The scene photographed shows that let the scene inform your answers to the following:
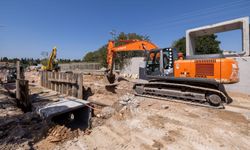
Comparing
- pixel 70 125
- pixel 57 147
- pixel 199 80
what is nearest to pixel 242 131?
pixel 199 80

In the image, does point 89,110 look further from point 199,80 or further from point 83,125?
point 199,80

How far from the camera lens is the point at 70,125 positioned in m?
7.40

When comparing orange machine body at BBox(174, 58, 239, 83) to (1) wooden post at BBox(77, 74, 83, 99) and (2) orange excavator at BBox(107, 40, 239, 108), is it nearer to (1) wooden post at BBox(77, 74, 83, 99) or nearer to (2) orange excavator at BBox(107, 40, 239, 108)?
(2) orange excavator at BBox(107, 40, 239, 108)

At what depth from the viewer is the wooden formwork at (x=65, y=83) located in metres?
9.95

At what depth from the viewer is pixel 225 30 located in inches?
452

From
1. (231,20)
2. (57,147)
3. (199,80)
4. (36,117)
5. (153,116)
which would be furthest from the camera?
(231,20)

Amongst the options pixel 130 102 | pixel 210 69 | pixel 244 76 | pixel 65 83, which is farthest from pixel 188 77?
pixel 65 83

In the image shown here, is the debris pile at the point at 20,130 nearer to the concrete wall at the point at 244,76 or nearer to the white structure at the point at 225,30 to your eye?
the concrete wall at the point at 244,76

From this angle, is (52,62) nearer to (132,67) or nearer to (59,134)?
(132,67)

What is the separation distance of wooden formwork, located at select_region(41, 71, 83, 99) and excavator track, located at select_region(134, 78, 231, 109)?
4.07 meters

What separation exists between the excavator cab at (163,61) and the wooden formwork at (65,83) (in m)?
4.70

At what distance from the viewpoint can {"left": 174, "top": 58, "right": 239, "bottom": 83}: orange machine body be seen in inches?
225

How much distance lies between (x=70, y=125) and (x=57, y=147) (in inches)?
133

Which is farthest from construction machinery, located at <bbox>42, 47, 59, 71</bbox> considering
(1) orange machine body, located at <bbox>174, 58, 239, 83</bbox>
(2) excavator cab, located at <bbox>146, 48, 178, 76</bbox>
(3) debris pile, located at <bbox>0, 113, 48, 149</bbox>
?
(1) orange machine body, located at <bbox>174, 58, 239, 83</bbox>
